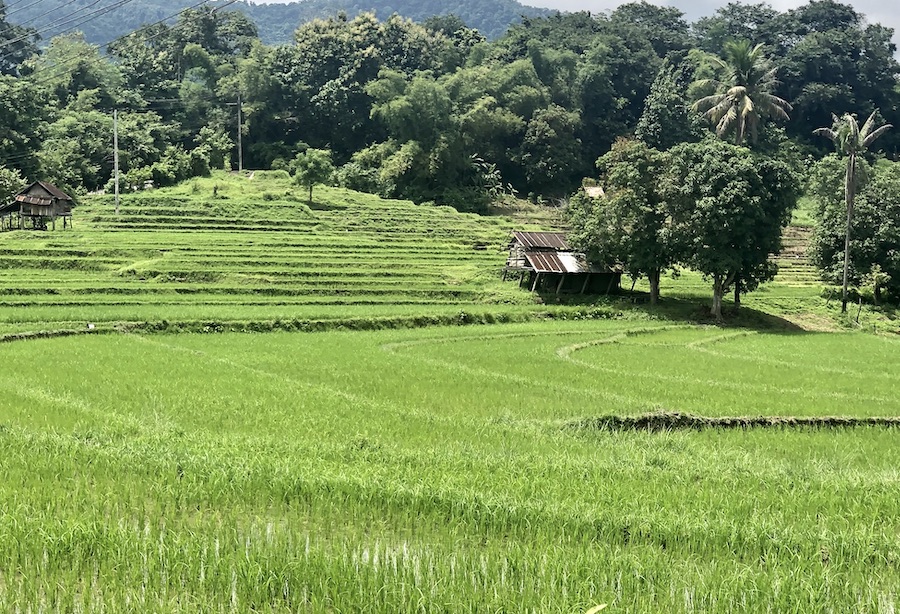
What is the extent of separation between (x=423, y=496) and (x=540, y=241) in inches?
1029

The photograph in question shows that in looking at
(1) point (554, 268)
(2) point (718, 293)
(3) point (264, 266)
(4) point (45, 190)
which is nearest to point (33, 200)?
(4) point (45, 190)

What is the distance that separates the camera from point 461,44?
71.7m

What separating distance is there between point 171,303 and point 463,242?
18.3m

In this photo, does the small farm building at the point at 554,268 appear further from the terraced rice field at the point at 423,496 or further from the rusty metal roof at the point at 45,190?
the rusty metal roof at the point at 45,190

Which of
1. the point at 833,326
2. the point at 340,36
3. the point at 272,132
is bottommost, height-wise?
the point at 833,326

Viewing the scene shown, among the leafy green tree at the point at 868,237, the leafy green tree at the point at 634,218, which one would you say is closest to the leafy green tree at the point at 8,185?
the leafy green tree at the point at 634,218

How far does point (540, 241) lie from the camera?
3127cm

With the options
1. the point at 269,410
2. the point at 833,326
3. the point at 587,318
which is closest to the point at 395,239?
the point at 587,318

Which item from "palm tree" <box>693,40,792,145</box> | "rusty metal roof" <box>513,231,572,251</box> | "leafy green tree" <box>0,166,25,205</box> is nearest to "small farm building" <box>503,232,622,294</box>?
"rusty metal roof" <box>513,231,572,251</box>

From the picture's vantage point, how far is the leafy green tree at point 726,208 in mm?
25297

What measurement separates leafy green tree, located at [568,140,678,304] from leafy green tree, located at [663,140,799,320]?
0.72 meters

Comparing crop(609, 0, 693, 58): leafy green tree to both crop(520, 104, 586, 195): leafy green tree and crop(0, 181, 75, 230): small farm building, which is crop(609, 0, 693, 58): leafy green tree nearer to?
crop(520, 104, 586, 195): leafy green tree

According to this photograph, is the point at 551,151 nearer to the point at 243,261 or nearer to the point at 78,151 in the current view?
the point at 78,151

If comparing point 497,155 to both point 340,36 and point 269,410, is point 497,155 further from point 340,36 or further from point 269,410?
point 269,410
